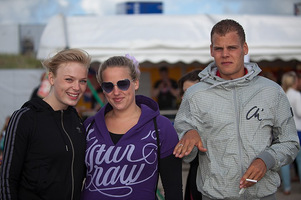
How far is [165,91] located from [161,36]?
139 centimetres

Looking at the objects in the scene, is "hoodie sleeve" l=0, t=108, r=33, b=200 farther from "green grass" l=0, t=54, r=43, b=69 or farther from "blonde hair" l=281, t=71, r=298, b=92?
"green grass" l=0, t=54, r=43, b=69

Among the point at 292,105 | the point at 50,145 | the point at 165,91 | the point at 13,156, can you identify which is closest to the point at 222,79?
the point at 50,145

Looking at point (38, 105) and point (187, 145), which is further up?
point (38, 105)

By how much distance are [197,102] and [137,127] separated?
43 cm

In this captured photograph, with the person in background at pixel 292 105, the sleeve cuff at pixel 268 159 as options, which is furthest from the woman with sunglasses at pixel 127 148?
the person in background at pixel 292 105

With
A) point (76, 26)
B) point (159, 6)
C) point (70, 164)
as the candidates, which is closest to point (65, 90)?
point (70, 164)

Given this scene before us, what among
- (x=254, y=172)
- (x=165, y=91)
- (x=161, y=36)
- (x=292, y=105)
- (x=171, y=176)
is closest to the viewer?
(x=254, y=172)

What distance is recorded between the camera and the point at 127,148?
2.56 metres

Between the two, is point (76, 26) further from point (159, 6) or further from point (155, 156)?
point (155, 156)

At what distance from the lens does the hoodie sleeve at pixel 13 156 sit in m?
2.45

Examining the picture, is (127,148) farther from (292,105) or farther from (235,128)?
(292,105)

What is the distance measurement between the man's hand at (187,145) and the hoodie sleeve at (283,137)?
0.38m

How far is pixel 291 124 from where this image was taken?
262cm

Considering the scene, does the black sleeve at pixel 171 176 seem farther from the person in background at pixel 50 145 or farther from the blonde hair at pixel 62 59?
the blonde hair at pixel 62 59
